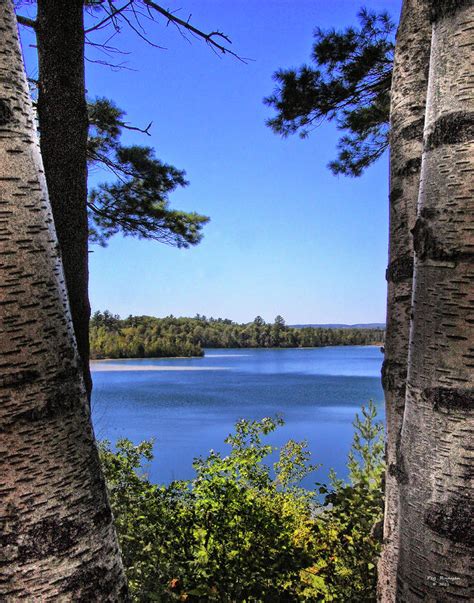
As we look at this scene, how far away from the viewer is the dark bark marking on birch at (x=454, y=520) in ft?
2.23

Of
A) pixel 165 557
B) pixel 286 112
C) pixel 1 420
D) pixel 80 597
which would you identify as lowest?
pixel 165 557

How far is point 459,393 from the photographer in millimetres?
701

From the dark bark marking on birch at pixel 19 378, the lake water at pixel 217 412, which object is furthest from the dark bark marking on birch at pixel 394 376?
the lake water at pixel 217 412

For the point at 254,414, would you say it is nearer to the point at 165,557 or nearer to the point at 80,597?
the point at 165,557

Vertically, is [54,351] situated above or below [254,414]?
above

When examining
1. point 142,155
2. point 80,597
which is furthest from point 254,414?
point 80,597

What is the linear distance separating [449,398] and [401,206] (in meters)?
1.06

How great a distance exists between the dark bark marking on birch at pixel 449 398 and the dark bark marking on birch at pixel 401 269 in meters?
0.94

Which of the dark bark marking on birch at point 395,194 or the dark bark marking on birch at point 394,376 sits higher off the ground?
the dark bark marking on birch at point 395,194

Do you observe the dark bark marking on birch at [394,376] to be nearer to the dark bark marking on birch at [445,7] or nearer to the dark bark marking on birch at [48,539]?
the dark bark marking on birch at [445,7]

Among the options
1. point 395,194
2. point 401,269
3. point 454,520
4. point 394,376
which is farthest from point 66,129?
point 454,520

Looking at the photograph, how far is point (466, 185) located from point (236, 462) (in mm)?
2089

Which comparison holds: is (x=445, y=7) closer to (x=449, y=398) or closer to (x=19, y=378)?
(x=449, y=398)

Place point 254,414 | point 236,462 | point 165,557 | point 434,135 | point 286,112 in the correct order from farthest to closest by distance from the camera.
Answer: point 254,414 < point 286,112 < point 236,462 < point 165,557 < point 434,135
